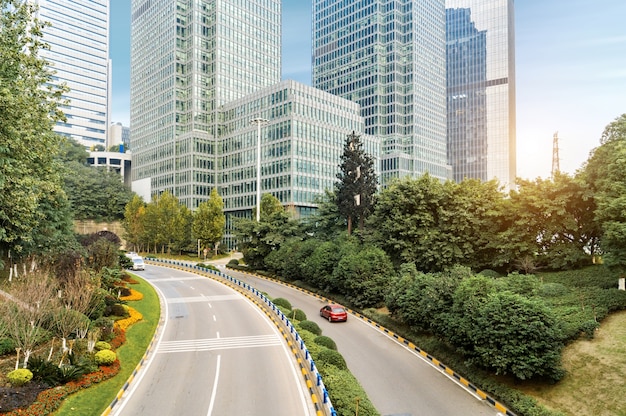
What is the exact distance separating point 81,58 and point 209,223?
13216cm

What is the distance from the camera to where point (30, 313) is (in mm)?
24328

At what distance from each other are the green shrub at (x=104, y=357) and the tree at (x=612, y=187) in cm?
2982

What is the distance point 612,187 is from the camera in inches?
1211

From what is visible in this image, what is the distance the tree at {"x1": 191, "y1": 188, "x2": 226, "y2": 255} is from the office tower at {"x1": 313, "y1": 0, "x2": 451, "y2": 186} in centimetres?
7189

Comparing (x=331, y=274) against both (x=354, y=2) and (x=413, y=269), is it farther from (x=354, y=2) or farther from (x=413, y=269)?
(x=354, y=2)

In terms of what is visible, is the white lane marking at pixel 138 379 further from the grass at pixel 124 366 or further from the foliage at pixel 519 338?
the foliage at pixel 519 338

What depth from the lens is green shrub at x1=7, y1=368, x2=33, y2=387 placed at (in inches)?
820

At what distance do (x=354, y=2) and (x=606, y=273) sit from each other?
488 ft

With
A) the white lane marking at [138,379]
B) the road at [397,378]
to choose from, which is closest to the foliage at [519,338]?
the road at [397,378]

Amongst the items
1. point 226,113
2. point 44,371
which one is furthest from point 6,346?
point 226,113

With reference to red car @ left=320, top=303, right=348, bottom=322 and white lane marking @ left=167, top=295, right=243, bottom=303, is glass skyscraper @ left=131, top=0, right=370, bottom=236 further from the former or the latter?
red car @ left=320, top=303, right=348, bottom=322

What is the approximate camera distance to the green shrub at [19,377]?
20.8 m

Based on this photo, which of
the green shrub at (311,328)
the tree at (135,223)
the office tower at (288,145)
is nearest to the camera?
the green shrub at (311,328)

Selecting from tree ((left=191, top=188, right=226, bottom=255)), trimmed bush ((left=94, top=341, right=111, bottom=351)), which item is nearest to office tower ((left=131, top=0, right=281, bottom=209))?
tree ((left=191, top=188, right=226, bottom=255))
